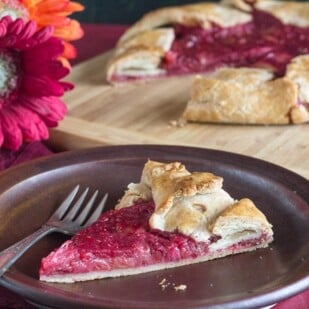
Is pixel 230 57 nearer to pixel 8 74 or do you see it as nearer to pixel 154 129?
pixel 154 129

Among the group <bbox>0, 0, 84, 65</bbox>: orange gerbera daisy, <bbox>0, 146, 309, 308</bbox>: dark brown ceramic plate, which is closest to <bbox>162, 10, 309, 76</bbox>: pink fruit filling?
<bbox>0, 0, 84, 65</bbox>: orange gerbera daisy

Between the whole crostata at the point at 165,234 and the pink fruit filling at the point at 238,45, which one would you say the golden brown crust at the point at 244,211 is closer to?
the whole crostata at the point at 165,234

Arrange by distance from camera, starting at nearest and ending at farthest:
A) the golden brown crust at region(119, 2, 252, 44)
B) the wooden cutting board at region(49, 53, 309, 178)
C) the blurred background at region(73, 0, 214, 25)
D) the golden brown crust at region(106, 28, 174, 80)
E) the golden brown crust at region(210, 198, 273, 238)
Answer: the golden brown crust at region(210, 198, 273, 238)
the wooden cutting board at region(49, 53, 309, 178)
the golden brown crust at region(106, 28, 174, 80)
the golden brown crust at region(119, 2, 252, 44)
the blurred background at region(73, 0, 214, 25)

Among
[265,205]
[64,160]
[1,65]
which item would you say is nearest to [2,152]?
[1,65]

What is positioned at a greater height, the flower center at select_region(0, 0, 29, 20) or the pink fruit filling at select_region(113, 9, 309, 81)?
the flower center at select_region(0, 0, 29, 20)

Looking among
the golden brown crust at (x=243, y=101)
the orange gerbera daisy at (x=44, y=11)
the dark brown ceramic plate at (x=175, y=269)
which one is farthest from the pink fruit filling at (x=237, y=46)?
the dark brown ceramic plate at (x=175, y=269)

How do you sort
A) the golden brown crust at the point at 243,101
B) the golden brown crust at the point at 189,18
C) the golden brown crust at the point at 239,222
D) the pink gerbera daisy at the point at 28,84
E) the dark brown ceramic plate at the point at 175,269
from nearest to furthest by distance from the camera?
1. the dark brown ceramic plate at the point at 175,269
2. the golden brown crust at the point at 239,222
3. the pink gerbera daisy at the point at 28,84
4. the golden brown crust at the point at 243,101
5. the golden brown crust at the point at 189,18

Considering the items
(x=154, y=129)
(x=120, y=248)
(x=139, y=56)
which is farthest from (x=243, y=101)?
(x=120, y=248)

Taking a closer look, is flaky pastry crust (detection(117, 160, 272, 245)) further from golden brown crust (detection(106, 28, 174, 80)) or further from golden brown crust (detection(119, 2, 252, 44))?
golden brown crust (detection(119, 2, 252, 44))
